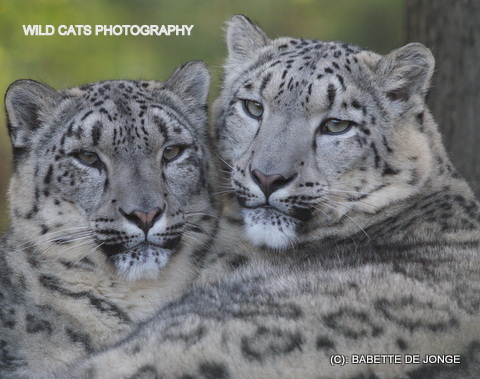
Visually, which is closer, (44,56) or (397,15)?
(44,56)

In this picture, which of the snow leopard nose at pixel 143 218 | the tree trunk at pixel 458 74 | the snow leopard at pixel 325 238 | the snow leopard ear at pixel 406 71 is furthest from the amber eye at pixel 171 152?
the tree trunk at pixel 458 74

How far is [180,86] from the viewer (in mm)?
7027

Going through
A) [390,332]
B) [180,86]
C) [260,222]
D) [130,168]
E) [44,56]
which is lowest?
[390,332]

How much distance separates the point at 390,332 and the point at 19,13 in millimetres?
8705

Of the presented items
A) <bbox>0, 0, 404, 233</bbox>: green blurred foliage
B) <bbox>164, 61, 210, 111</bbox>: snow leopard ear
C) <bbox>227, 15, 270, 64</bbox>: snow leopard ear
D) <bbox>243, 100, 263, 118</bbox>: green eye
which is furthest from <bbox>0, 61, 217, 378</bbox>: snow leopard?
<bbox>0, 0, 404, 233</bbox>: green blurred foliage

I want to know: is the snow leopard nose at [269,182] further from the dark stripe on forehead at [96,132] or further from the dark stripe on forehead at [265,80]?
the dark stripe on forehead at [96,132]

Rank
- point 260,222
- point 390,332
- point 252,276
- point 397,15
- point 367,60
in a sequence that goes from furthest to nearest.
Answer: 1. point 397,15
2. point 367,60
3. point 260,222
4. point 252,276
5. point 390,332

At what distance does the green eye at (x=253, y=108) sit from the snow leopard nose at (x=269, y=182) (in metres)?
0.70

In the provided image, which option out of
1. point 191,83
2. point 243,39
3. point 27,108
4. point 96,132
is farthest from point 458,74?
point 27,108

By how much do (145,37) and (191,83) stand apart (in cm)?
679

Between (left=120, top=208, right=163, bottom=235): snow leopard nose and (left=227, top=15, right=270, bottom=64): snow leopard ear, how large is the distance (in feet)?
6.13

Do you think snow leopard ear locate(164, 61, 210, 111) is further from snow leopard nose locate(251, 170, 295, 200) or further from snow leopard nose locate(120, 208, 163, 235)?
snow leopard nose locate(120, 208, 163, 235)

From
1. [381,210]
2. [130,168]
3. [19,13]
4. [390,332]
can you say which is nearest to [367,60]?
[381,210]

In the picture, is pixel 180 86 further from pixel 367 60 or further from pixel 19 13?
pixel 19 13
